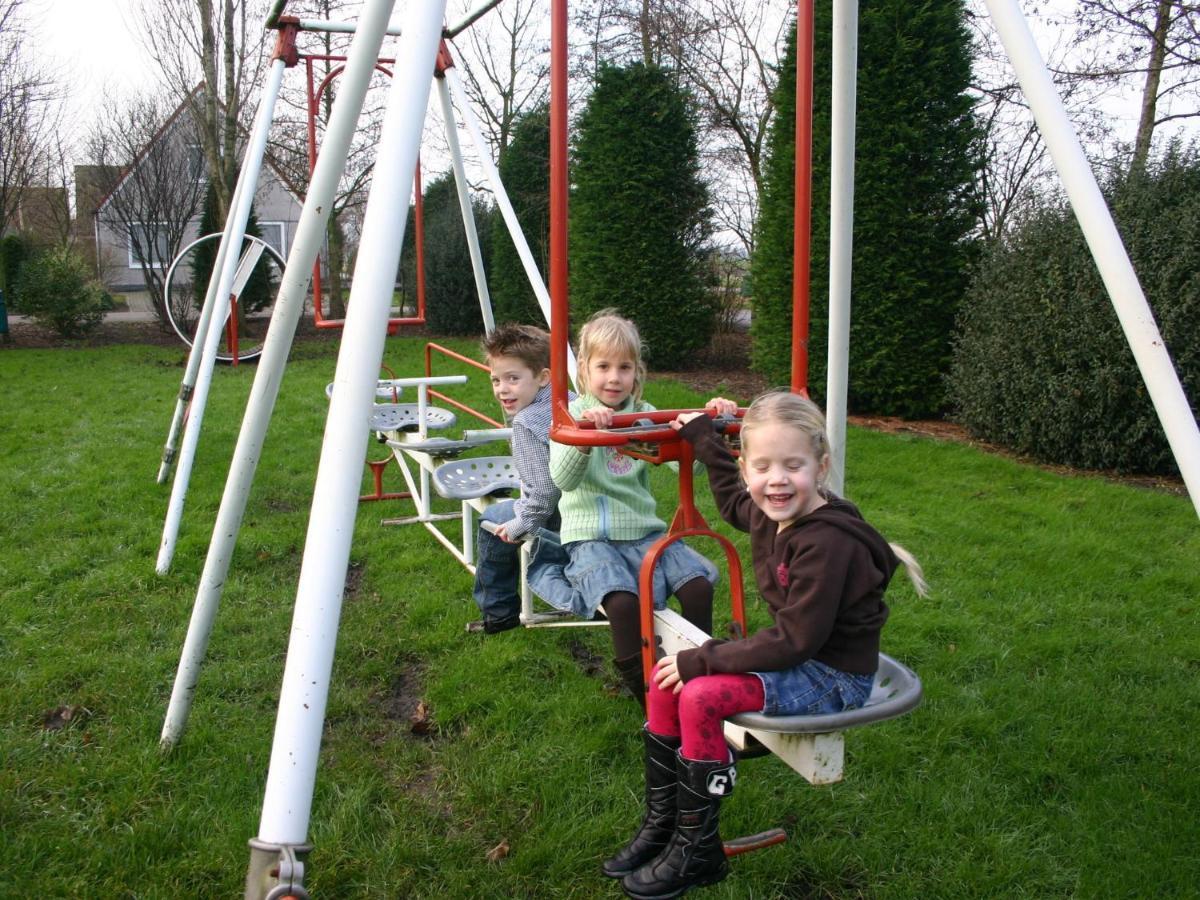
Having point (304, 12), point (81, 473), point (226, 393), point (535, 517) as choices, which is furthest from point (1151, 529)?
point (304, 12)

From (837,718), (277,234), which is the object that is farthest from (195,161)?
(837,718)

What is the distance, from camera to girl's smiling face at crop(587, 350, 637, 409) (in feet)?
9.17

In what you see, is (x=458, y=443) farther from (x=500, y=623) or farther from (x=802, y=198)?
(x=802, y=198)

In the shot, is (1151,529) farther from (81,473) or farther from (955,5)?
(81,473)

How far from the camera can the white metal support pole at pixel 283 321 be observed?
2133 millimetres

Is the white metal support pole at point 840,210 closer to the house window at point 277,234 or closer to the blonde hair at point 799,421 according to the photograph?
the blonde hair at point 799,421

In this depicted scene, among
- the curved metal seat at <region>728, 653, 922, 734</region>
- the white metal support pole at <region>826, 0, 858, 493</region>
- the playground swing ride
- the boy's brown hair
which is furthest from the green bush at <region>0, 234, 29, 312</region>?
the curved metal seat at <region>728, 653, 922, 734</region>

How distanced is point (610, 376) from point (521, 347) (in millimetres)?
658

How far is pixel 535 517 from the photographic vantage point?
307 centimetres

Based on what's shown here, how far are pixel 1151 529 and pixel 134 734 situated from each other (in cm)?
498

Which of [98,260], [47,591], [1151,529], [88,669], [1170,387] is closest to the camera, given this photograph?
[1170,387]

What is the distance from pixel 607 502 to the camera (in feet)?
9.34

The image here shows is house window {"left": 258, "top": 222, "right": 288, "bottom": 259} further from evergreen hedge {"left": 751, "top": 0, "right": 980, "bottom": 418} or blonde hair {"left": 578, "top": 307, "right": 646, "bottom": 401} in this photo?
blonde hair {"left": 578, "top": 307, "right": 646, "bottom": 401}

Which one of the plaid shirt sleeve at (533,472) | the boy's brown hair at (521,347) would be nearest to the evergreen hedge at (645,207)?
the boy's brown hair at (521,347)
